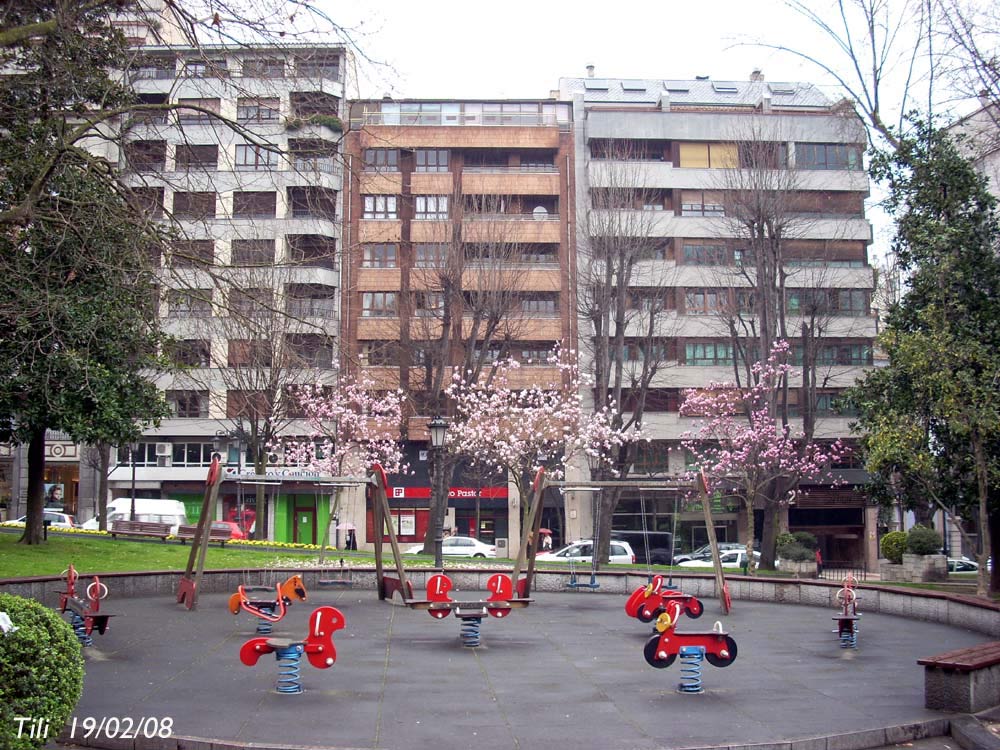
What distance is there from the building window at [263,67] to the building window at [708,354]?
4177cm

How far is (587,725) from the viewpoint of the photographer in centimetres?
928

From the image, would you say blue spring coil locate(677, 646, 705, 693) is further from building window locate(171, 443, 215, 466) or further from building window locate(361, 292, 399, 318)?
building window locate(171, 443, 215, 466)

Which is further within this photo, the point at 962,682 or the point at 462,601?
the point at 462,601

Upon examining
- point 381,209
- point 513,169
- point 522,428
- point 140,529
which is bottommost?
point 140,529

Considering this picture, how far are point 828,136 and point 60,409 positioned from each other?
4407 centimetres

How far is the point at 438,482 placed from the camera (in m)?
34.0

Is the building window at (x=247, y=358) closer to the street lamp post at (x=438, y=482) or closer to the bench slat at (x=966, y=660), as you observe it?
the street lamp post at (x=438, y=482)

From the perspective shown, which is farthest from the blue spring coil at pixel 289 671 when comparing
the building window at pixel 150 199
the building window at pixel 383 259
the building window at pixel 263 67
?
the building window at pixel 383 259

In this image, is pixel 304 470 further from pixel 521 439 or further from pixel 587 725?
pixel 587 725

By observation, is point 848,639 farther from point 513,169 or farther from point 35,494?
point 513,169

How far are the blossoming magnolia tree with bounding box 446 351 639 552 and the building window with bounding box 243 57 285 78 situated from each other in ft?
83.9

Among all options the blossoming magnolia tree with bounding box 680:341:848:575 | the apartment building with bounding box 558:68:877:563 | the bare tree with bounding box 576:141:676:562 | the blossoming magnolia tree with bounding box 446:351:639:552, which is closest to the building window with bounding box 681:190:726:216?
the apartment building with bounding box 558:68:877:563

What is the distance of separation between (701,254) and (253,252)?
4058 cm

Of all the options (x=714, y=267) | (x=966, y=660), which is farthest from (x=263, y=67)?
(x=714, y=267)
